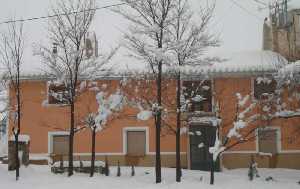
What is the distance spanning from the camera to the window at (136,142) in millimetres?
24000

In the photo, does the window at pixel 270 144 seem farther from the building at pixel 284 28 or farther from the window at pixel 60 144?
the window at pixel 60 144

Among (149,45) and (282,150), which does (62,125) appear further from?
(282,150)

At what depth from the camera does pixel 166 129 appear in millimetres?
22469

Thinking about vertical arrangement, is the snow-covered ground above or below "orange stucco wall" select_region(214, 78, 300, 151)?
below

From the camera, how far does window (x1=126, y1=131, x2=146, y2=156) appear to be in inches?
945

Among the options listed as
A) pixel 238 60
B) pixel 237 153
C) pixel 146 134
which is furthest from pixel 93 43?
pixel 237 153

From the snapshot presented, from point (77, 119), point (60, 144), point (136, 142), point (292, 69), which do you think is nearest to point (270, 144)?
point (136, 142)

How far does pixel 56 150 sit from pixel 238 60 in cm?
1023

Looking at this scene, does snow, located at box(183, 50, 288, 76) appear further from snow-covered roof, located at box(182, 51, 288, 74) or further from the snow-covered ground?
the snow-covered ground

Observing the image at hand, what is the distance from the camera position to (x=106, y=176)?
18.4 m

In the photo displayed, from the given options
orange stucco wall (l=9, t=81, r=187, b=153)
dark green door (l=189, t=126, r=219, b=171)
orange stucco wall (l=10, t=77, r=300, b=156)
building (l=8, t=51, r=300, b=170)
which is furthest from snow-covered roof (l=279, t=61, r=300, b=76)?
dark green door (l=189, t=126, r=219, b=171)

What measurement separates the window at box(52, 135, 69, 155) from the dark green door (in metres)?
6.41

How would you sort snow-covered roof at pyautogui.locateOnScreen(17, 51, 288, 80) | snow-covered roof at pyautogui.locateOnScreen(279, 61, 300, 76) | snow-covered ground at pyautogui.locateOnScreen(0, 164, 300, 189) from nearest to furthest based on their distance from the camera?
snow-covered roof at pyautogui.locateOnScreen(279, 61, 300, 76) < snow-covered ground at pyautogui.locateOnScreen(0, 164, 300, 189) < snow-covered roof at pyautogui.locateOnScreen(17, 51, 288, 80)

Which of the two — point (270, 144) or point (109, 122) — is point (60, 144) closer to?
point (109, 122)
